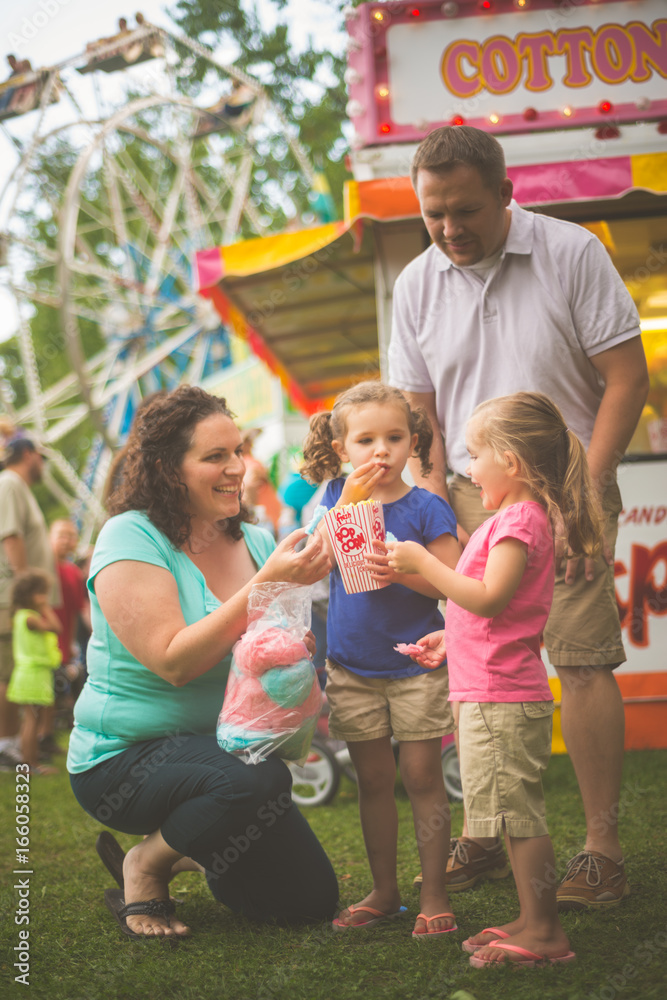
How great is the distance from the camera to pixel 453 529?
7.91ft

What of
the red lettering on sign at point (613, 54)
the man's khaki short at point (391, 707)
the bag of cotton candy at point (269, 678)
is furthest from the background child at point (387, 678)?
the red lettering on sign at point (613, 54)

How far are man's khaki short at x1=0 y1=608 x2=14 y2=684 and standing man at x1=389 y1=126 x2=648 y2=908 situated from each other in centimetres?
380

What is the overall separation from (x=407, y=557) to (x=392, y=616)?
365 millimetres

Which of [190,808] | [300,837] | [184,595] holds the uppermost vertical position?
[184,595]

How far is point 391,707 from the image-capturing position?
2.38 metres

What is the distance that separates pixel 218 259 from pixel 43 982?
12.6ft

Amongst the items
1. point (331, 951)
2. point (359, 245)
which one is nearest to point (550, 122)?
point (359, 245)

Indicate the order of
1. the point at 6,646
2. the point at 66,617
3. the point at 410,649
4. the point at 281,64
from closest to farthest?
1. the point at 410,649
2. the point at 6,646
3. the point at 66,617
4. the point at 281,64

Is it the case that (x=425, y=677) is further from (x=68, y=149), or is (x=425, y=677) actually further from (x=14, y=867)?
(x=68, y=149)

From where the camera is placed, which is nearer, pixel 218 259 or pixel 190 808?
pixel 190 808

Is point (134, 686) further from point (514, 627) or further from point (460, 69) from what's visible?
point (460, 69)

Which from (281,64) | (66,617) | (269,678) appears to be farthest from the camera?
(281,64)

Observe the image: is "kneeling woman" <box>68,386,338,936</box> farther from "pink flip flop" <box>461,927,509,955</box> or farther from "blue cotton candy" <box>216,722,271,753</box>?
"pink flip flop" <box>461,927,509,955</box>

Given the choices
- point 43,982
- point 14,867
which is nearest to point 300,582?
point 43,982
